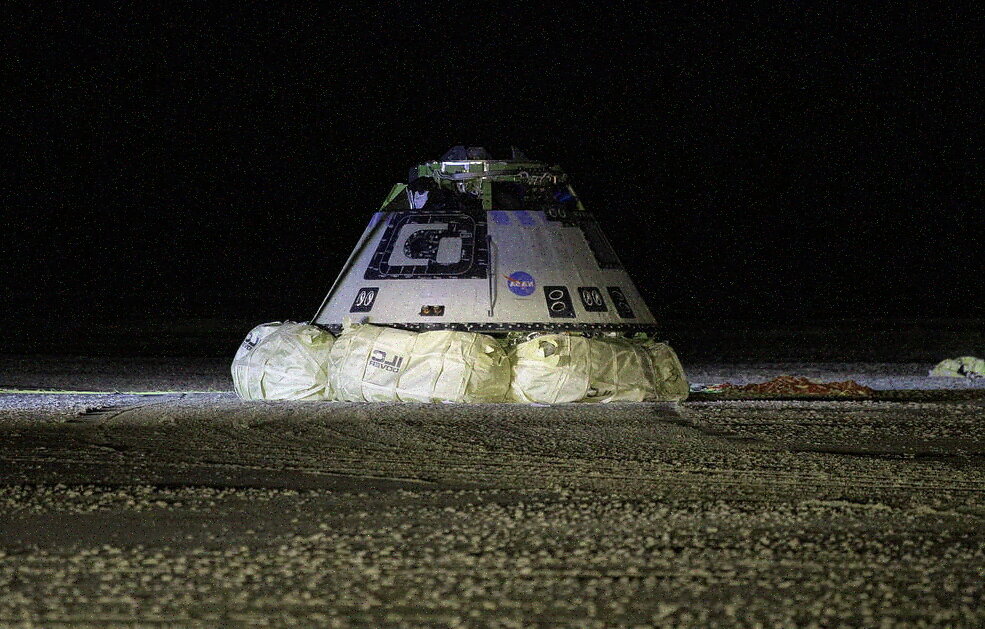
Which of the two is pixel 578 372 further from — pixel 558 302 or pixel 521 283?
pixel 521 283

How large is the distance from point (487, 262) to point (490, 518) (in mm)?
6378

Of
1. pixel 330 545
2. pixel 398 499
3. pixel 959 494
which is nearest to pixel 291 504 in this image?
pixel 398 499

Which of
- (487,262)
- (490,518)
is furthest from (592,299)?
(490,518)

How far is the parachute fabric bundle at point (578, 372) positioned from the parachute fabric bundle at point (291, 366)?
1959mm

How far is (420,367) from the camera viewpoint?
11.2m

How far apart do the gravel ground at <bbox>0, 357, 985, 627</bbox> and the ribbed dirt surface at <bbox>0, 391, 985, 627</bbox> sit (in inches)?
0.8

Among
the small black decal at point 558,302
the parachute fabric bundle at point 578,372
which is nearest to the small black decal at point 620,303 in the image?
the small black decal at point 558,302

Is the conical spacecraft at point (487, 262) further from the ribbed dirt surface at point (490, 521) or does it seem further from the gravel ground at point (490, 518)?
the ribbed dirt surface at point (490, 521)

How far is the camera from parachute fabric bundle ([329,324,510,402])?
11023mm

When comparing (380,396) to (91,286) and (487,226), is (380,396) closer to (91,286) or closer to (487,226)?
(487,226)

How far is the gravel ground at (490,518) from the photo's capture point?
454 cm

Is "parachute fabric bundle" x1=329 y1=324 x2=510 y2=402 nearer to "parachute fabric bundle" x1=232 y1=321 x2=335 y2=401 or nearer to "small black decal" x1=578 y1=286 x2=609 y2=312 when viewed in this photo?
"parachute fabric bundle" x1=232 y1=321 x2=335 y2=401

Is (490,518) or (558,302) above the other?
(558,302)

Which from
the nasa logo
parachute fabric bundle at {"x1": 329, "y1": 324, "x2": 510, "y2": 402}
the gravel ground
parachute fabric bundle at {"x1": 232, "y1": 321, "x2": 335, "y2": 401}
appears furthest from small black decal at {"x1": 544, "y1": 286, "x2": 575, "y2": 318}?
parachute fabric bundle at {"x1": 232, "y1": 321, "x2": 335, "y2": 401}
